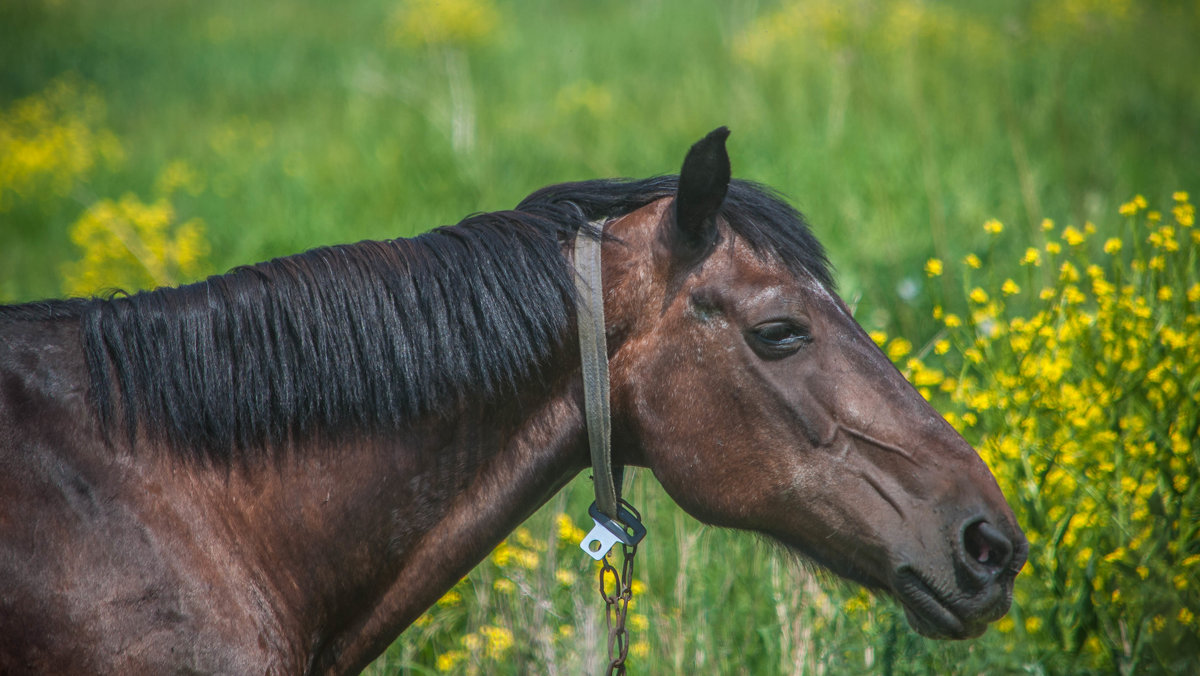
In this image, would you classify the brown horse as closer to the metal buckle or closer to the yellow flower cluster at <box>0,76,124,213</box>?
the metal buckle

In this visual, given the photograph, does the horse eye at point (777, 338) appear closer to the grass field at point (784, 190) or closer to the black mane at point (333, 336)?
the black mane at point (333, 336)

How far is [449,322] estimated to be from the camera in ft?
6.98

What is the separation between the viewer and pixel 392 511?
2137 millimetres

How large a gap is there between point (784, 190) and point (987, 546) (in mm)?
5693

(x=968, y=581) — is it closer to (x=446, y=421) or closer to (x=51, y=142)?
(x=446, y=421)

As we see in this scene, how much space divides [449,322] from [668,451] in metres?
0.64

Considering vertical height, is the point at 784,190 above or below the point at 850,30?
below

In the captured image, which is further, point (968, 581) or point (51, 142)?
point (51, 142)

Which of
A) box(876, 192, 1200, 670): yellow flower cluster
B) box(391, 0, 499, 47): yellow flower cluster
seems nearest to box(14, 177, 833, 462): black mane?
box(876, 192, 1200, 670): yellow flower cluster

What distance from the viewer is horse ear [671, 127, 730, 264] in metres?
2.04

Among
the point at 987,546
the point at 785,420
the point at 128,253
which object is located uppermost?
the point at 128,253

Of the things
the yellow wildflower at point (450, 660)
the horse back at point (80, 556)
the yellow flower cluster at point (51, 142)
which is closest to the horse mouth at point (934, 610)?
the horse back at point (80, 556)

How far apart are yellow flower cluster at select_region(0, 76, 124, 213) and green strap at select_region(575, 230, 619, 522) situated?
8.85m

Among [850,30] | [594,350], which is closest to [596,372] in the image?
[594,350]
